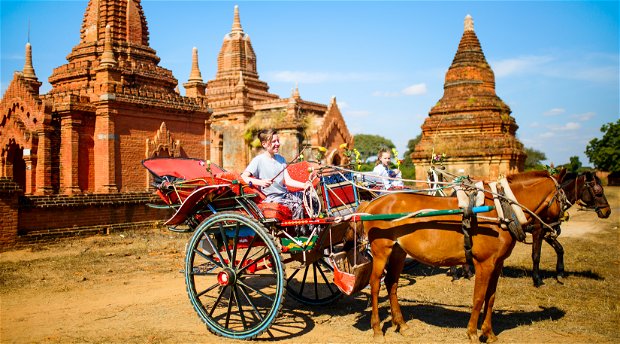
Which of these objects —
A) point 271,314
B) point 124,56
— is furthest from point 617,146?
point 271,314

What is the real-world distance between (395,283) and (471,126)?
15416 mm

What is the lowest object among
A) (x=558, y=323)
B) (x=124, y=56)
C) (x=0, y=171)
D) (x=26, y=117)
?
(x=558, y=323)

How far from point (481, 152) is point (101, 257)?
44.9 ft

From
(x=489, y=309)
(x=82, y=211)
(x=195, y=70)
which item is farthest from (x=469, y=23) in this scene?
(x=489, y=309)

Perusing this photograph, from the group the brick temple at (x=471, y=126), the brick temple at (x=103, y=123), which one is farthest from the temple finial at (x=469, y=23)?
the brick temple at (x=103, y=123)

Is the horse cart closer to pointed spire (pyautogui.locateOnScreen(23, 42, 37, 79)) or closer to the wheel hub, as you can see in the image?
the wheel hub

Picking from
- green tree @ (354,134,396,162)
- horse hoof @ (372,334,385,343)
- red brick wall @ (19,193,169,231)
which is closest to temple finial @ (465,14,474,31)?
red brick wall @ (19,193,169,231)

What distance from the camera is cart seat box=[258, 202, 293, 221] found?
585cm

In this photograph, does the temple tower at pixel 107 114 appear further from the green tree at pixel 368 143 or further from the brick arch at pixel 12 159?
the green tree at pixel 368 143

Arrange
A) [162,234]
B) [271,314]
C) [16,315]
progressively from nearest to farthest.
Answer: [271,314], [16,315], [162,234]

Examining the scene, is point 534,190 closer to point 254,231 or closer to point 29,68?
point 254,231

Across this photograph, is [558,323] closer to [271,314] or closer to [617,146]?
[271,314]

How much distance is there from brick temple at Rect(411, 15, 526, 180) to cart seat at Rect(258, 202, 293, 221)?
13495mm

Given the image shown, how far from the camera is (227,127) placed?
94.1 feet
